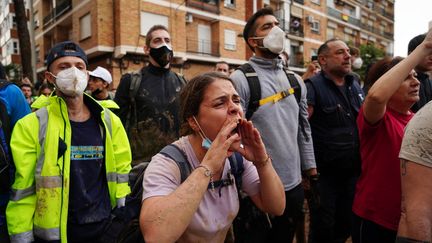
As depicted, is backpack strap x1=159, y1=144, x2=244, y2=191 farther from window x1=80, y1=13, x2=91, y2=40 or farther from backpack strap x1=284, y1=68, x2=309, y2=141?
window x1=80, y1=13, x2=91, y2=40

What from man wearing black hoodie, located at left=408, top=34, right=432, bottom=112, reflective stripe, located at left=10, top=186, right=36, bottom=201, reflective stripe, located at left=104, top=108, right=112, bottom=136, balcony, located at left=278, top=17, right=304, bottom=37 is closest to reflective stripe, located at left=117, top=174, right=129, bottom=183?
reflective stripe, located at left=104, top=108, right=112, bottom=136

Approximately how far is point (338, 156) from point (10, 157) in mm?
2717

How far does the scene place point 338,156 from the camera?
134 inches

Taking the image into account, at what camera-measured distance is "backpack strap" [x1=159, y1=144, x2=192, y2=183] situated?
1.70 meters

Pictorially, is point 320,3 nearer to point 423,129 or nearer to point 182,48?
point 182,48

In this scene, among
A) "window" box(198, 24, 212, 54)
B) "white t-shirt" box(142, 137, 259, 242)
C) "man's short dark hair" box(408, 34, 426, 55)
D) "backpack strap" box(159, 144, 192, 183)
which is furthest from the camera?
"window" box(198, 24, 212, 54)

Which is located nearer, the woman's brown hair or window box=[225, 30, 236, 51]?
the woman's brown hair

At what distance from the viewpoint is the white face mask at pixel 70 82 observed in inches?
97.0

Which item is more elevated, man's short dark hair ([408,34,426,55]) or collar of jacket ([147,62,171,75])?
man's short dark hair ([408,34,426,55])

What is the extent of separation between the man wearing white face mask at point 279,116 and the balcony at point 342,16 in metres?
31.6

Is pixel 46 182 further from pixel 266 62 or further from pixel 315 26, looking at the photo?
pixel 315 26

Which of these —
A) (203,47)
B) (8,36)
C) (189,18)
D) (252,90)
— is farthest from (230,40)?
(8,36)

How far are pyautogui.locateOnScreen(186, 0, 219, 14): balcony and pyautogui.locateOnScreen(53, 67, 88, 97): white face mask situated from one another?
1906 centimetres

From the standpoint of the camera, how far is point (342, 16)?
33.8 metres
